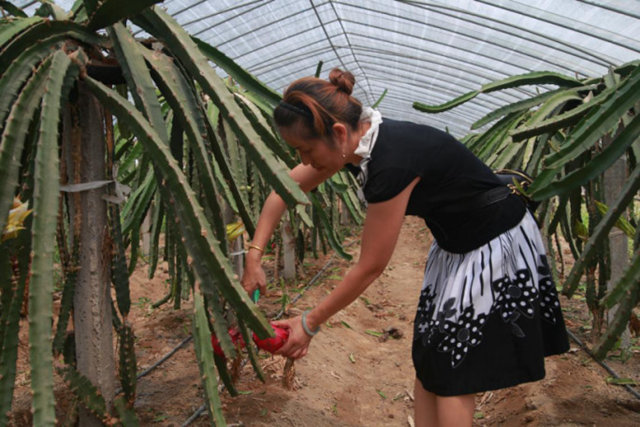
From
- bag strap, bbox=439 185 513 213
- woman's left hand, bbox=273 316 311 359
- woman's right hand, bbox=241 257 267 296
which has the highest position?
bag strap, bbox=439 185 513 213

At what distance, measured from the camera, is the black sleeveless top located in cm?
134

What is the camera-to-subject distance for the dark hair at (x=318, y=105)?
129 centimetres

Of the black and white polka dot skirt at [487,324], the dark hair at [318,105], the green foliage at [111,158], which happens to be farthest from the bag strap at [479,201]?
the green foliage at [111,158]

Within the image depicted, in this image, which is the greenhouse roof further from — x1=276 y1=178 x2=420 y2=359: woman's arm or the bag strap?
x1=276 y1=178 x2=420 y2=359: woman's arm

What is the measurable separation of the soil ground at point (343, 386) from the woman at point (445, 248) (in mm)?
706

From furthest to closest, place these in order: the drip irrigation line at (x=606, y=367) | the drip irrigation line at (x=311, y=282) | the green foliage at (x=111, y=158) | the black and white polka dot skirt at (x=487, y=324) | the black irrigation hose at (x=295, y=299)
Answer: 1. the drip irrigation line at (x=311, y=282)
2. the drip irrigation line at (x=606, y=367)
3. the black irrigation hose at (x=295, y=299)
4. the black and white polka dot skirt at (x=487, y=324)
5. the green foliage at (x=111, y=158)

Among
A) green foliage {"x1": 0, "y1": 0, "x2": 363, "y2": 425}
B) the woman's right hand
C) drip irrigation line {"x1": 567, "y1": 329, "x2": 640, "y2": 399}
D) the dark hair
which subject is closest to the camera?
green foliage {"x1": 0, "y1": 0, "x2": 363, "y2": 425}

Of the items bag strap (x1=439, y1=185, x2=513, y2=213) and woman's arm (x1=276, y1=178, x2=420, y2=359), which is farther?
bag strap (x1=439, y1=185, x2=513, y2=213)

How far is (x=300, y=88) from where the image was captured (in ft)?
4.38

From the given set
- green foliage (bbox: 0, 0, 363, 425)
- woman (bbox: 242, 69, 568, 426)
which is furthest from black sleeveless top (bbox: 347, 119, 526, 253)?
green foliage (bbox: 0, 0, 363, 425)

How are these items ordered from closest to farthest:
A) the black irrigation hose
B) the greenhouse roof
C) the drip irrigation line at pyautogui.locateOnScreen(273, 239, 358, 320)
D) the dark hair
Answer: the dark hair, the black irrigation hose, the drip irrigation line at pyautogui.locateOnScreen(273, 239, 358, 320), the greenhouse roof

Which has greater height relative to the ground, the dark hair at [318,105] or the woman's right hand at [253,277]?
the dark hair at [318,105]

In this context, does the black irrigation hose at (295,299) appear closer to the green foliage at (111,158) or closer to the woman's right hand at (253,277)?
the green foliage at (111,158)

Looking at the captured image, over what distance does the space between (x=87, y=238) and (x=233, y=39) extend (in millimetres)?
6625
